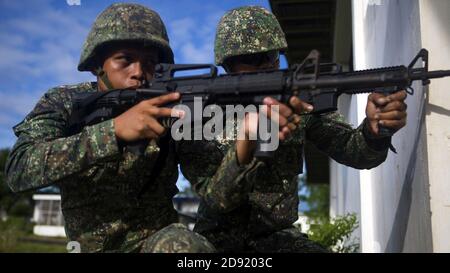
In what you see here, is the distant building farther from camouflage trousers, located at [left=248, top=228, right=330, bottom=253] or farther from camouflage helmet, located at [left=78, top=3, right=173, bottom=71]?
camouflage trousers, located at [left=248, top=228, right=330, bottom=253]

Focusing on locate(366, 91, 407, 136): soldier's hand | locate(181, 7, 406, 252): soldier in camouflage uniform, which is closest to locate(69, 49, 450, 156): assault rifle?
locate(366, 91, 407, 136): soldier's hand

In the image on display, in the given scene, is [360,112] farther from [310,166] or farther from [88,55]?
[310,166]

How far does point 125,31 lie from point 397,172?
1.93m

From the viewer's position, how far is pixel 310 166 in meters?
15.3

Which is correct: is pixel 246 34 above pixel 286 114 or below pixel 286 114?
above

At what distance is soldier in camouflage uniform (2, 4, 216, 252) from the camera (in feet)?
7.47

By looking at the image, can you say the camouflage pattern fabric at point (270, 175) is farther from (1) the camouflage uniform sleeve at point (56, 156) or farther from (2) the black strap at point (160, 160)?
(1) the camouflage uniform sleeve at point (56, 156)

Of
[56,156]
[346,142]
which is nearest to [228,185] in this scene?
[56,156]

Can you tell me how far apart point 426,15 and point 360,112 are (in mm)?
3128

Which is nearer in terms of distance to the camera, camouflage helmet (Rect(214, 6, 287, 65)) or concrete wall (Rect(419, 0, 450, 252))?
concrete wall (Rect(419, 0, 450, 252))

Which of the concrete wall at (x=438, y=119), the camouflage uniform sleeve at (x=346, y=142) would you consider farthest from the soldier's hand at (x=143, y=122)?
the concrete wall at (x=438, y=119)

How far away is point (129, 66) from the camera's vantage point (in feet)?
9.26

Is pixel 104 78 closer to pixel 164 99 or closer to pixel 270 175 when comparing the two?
pixel 164 99

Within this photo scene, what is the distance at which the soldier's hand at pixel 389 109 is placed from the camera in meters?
2.39
